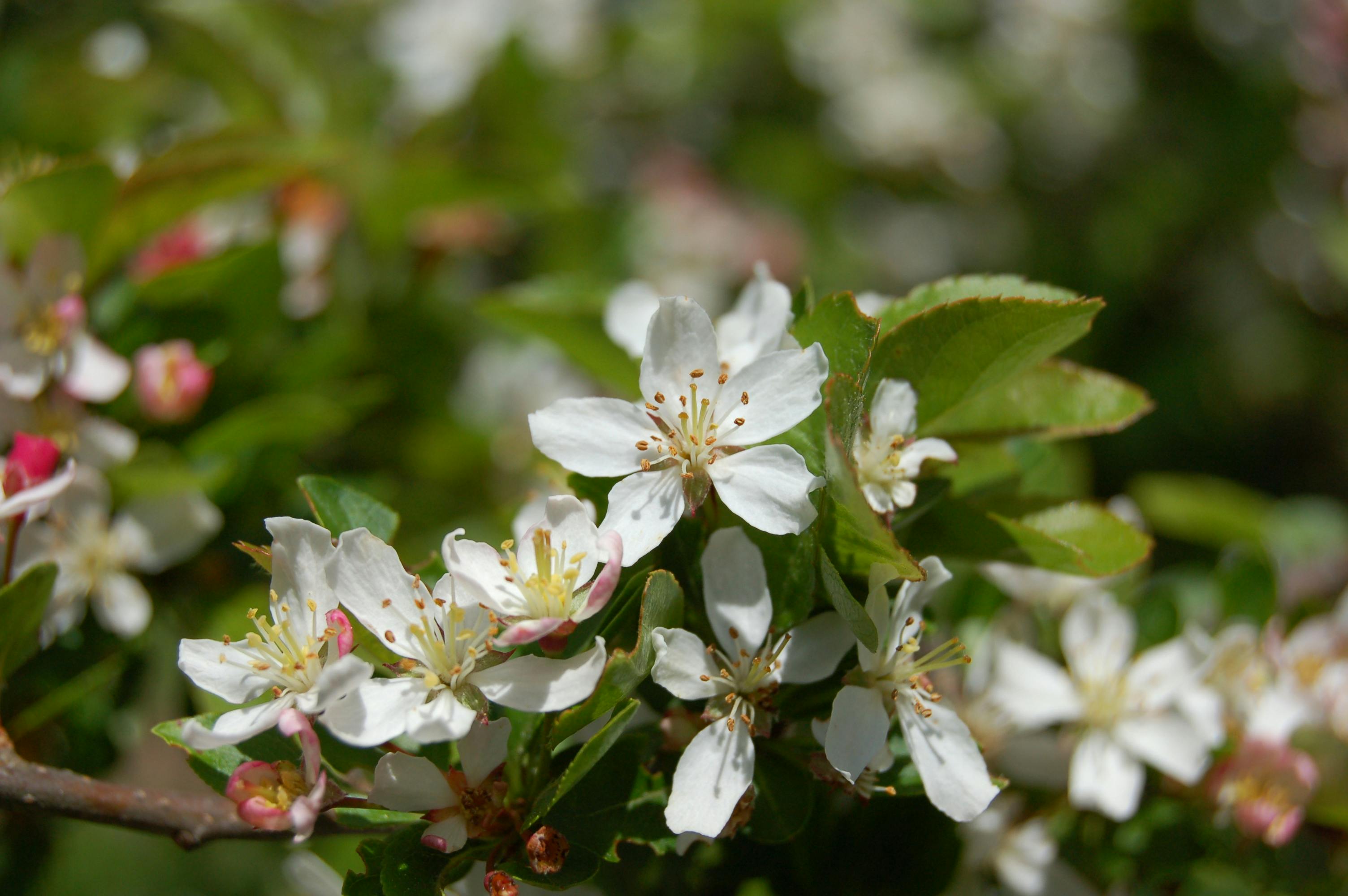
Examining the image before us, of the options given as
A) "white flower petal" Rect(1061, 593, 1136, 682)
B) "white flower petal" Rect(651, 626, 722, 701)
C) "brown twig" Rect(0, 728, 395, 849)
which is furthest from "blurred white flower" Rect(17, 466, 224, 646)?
→ "white flower petal" Rect(1061, 593, 1136, 682)

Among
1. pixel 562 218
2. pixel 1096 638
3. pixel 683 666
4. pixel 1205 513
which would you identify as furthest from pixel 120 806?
pixel 1205 513

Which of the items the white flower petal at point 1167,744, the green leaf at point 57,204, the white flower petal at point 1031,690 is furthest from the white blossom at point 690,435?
the green leaf at point 57,204

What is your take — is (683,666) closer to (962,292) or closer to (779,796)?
(779,796)

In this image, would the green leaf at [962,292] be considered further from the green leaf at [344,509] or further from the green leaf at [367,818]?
the green leaf at [367,818]

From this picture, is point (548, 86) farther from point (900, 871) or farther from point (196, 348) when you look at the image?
point (900, 871)

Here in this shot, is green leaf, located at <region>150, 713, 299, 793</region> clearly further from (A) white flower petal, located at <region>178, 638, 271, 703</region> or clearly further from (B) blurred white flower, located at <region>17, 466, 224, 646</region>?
(B) blurred white flower, located at <region>17, 466, 224, 646</region>

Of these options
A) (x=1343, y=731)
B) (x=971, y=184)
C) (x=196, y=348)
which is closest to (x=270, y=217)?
(x=196, y=348)
